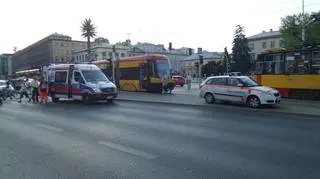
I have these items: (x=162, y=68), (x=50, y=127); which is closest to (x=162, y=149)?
(x=50, y=127)

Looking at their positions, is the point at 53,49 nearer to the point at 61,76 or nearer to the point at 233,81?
the point at 61,76

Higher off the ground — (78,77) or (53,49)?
(53,49)

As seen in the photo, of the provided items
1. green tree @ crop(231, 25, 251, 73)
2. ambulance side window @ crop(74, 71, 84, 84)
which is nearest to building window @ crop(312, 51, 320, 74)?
ambulance side window @ crop(74, 71, 84, 84)

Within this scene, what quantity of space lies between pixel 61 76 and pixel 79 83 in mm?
2212

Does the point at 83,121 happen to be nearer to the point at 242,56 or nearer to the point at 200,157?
the point at 200,157

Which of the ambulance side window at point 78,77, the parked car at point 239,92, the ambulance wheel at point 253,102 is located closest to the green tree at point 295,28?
the parked car at point 239,92

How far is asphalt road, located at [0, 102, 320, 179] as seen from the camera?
19.4ft

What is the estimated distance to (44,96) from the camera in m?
22.9

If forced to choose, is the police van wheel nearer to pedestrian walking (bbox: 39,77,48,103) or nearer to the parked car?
the parked car

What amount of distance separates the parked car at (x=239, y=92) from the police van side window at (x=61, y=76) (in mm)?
8663

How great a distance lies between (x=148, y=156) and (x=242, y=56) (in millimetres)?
70461

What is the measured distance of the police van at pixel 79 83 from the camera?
2019 centimetres

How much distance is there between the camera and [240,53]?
247 ft

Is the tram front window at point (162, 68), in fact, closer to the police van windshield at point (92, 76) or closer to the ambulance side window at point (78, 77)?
the police van windshield at point (92, 76)
